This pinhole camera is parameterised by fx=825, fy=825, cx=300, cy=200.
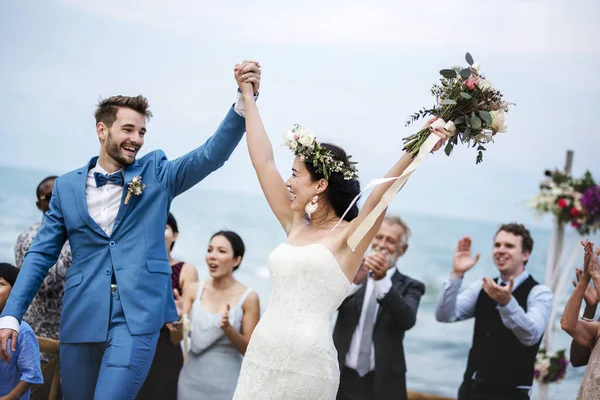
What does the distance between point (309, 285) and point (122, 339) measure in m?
0.87

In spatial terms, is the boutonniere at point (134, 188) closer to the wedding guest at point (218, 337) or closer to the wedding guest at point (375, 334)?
the wedding guest at point (218, 337)

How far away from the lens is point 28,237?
176 inches

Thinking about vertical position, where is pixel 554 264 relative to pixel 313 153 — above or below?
above

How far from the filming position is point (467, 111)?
2994 mm

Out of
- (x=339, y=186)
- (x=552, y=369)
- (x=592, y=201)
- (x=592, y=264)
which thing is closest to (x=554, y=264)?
(x=592, y=201)

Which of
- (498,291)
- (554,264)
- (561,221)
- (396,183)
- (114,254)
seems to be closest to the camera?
(396,183)

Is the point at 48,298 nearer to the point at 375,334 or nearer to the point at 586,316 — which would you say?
the point at 375,334

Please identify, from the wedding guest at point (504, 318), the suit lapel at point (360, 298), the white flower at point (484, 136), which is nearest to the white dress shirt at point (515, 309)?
the wedding guest at point (504, 318)

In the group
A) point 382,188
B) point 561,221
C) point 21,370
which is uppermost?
point 561,221

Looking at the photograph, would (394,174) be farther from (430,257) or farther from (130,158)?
(430,257)

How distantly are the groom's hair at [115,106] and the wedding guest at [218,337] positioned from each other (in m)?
1.38

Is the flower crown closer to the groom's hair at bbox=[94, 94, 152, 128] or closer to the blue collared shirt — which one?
the groom's hair at bbox=[94, 94, 152, 128]

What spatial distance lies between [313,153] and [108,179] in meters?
0.95

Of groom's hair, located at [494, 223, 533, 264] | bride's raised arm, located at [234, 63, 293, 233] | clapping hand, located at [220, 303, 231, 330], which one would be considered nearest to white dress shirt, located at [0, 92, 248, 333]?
bride's raised arm, located at [234, 63, 293, 233]
